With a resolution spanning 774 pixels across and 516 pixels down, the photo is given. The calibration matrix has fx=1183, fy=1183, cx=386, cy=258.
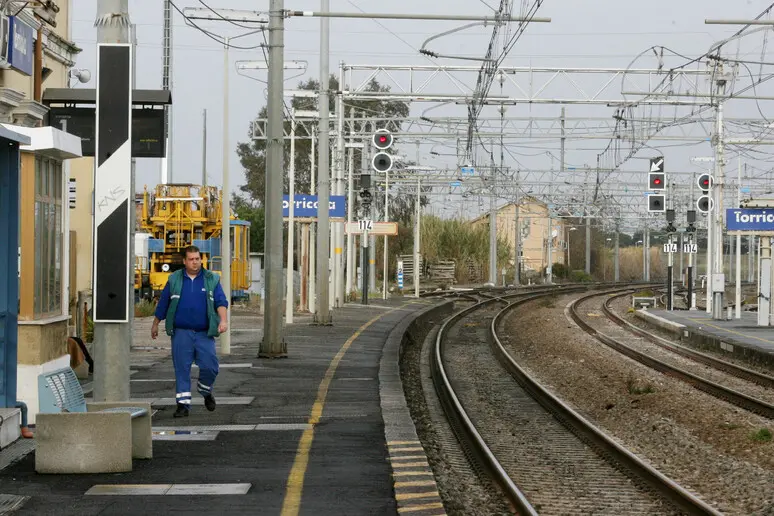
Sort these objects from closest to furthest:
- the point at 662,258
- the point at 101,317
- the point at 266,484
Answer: the point at 266,484
the point at 101,317
the point at 662,258

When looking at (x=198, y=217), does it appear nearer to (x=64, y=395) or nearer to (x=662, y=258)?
(x=64, y=395)

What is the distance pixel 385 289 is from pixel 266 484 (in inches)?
1459

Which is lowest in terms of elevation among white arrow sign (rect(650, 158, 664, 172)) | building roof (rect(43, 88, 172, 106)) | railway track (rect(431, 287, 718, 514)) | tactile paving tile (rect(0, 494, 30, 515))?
railway track (rect(431, 287, 718, 514))

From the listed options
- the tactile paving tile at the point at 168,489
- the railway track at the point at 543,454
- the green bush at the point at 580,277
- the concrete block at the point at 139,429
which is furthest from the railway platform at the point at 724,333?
the green bush at the point at 580,277

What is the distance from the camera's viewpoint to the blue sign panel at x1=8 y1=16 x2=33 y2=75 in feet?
34.3

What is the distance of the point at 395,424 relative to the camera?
11.9m

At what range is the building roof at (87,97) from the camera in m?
13.8

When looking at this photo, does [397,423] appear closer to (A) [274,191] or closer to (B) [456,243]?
(A) [274,191]

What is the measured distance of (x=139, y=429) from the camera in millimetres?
9523

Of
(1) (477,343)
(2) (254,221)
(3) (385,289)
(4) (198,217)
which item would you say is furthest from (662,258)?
(1) (477,343)

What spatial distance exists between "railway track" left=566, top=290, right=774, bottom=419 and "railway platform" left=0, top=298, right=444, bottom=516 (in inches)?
192

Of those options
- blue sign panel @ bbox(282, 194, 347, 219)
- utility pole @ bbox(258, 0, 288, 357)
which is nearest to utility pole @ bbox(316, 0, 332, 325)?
blue sign panel @ bbox(282, 194, 347, 219)

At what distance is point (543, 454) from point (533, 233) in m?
103

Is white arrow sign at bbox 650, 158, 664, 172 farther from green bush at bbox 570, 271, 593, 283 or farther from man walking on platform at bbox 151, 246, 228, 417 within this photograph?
green bush at bbox 570, 271, 593, 283
